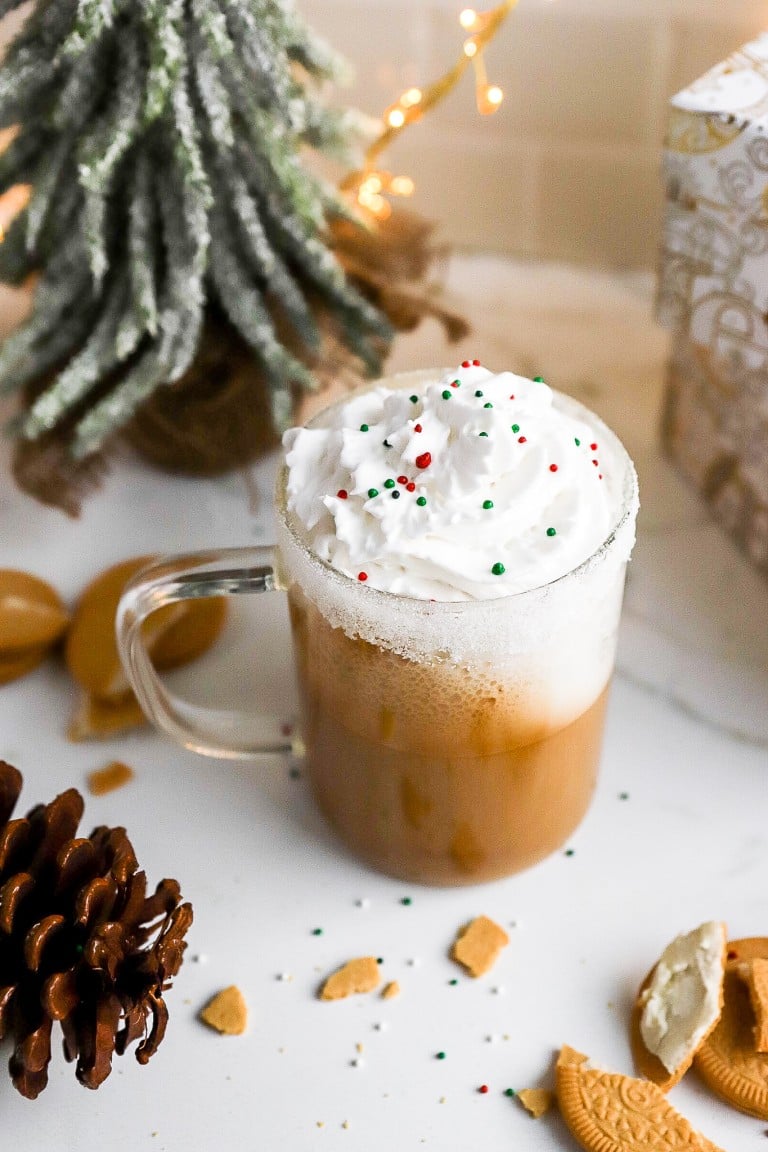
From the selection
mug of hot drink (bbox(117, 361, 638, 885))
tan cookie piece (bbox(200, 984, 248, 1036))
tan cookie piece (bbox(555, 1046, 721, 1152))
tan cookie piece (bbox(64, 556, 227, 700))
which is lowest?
tan cookie piece (bbox(555, 1046, 721, 1152))

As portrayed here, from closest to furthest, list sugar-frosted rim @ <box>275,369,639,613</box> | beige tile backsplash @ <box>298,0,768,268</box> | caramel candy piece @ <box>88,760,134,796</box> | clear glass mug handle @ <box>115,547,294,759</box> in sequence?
1. sugar-frosted rim @ <box>275,369,639,613</box>
2. clear glass mug handle @ <box>115,547,294,759</box>
3. caramel candy piece @ <box>88,760,134,796</box>
4. beige tile backsplash @ <box>298,0,768,268</box>

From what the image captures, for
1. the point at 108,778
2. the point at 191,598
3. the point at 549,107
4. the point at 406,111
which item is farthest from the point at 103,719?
the point at 549,107

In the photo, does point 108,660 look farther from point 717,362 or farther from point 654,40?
point 654,40

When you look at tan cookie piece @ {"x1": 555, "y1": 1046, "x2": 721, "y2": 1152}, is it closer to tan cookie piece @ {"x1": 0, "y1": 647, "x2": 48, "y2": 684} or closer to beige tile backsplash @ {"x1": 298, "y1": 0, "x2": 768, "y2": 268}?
tan cookie piece @ {"x1": 0, "y1": 647, "x2": 48, "y2": 684}

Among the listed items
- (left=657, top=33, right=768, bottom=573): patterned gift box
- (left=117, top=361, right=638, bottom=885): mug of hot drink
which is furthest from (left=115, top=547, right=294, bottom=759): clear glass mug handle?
(left=657, top=33, right=768, bottom=573): patterned gift box

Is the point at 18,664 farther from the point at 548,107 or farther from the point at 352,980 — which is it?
the point at 548,107

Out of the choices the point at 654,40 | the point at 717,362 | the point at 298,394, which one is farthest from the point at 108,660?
the point at 654,40

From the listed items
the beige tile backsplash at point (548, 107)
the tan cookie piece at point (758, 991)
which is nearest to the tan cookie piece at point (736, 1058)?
the tan cookie piece at point (758, 991)
